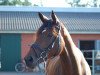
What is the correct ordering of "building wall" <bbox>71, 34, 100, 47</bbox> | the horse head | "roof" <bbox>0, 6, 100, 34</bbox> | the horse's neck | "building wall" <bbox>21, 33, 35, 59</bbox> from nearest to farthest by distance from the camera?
the horse head < the horse's neck < "building wall" <bbox>21, 33, 35, 59</bbox> < "roof" <bbox>0, 6, 100, 34</bbox> < "building wall" <bbox>71, 34, 100, 47</bbox>

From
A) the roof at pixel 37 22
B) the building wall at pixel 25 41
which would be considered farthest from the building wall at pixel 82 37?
the building wall at pixel 25 41

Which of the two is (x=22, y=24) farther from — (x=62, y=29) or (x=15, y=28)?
(x=62, y=29)

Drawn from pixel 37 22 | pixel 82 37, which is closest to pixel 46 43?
pixel 82 37

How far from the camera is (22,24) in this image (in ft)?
83.5

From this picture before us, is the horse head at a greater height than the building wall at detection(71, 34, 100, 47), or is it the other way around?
the horse head

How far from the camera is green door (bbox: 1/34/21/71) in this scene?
960 inches

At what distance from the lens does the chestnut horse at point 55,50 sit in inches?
183

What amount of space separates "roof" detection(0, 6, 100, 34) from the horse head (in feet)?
62.8

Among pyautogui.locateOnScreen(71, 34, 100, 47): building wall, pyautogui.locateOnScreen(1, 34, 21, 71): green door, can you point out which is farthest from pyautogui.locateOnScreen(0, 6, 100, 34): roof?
pyautogui.locateOnScreen(1, 34, 21, 71): green door

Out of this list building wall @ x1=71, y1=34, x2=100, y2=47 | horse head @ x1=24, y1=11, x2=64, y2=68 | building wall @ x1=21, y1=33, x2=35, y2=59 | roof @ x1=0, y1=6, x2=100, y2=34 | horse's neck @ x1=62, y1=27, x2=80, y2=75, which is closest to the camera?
horse head @ x1=24, y1=11, x2=64, y2=68

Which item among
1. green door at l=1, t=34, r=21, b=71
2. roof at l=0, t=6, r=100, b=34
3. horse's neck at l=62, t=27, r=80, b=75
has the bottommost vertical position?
green door at l=1, t=34, r=21, b=71

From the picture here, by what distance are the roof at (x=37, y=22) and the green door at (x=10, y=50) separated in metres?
0.57

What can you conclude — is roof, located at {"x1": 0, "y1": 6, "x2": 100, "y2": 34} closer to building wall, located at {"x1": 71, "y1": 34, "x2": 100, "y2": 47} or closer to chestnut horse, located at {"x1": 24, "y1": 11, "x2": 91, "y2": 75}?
building wall, located at {"x1": 71, "y1": 34, "x2": 100, "y2": 47}

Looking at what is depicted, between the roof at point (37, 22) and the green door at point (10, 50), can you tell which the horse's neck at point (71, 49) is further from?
the green door at point (10, 50)
